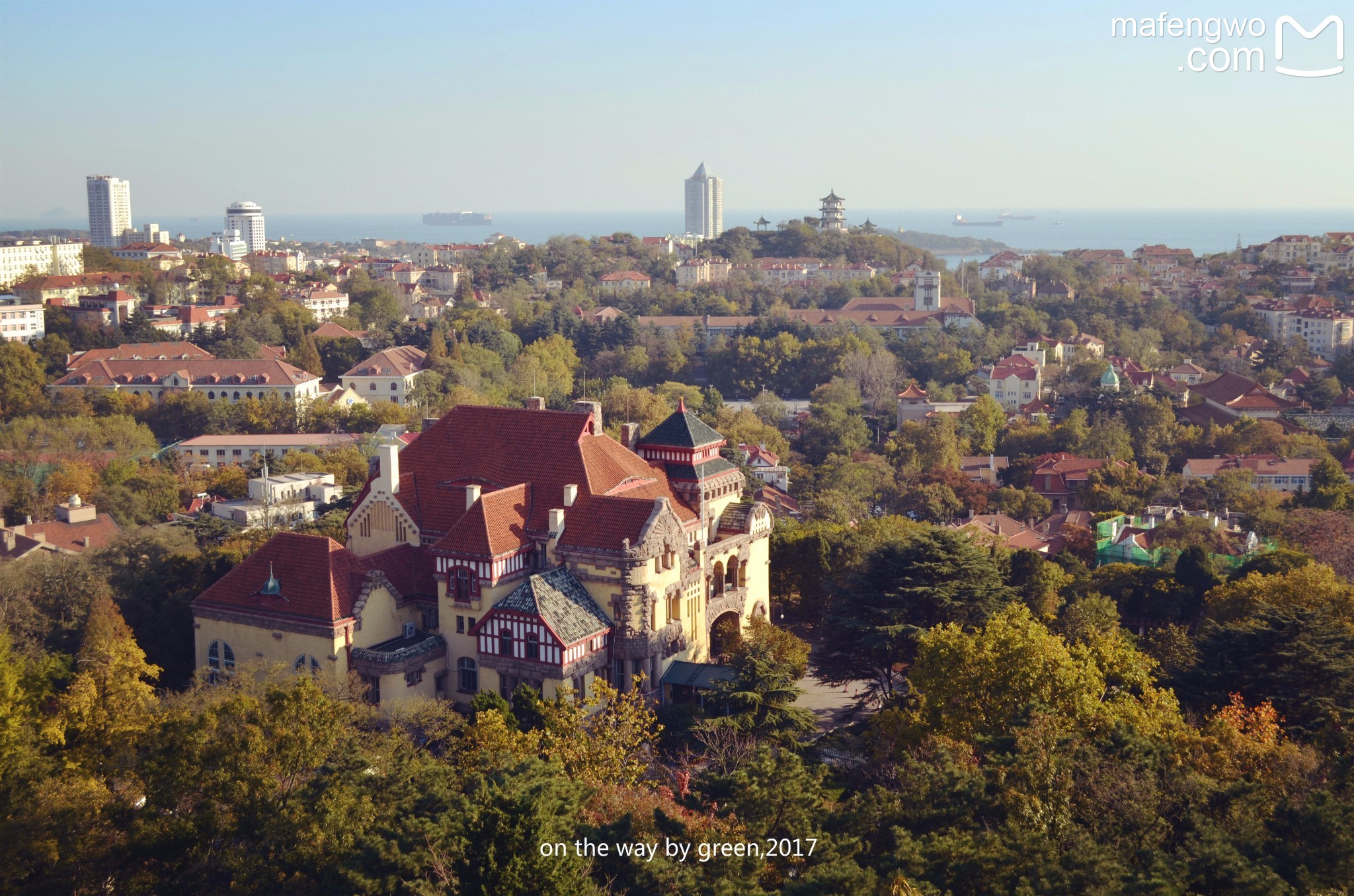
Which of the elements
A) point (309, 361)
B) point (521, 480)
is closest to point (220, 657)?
point (521, 480)

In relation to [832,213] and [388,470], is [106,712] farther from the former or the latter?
[832,213]

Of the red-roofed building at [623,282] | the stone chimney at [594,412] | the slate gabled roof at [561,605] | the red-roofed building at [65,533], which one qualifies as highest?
the red-roofed building at [623,282]

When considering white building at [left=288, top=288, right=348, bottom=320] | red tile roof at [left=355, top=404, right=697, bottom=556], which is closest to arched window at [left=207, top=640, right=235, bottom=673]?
red tile roof at [left=355, top=404, right=697, bottom=556]

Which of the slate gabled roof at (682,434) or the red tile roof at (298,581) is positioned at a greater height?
the slate gabled roof at (682,434)

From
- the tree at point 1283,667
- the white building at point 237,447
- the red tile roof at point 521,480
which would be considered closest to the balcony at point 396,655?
the red tile roof at point 521,480

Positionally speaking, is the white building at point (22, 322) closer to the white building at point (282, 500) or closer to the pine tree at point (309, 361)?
the pine tree at point (309, 361)

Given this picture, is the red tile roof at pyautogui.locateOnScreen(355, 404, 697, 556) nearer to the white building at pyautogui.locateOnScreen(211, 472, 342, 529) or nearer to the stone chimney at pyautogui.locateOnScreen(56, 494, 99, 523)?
the white building at pyautogui.locateOnScreen(211, 472, 342, 529)
